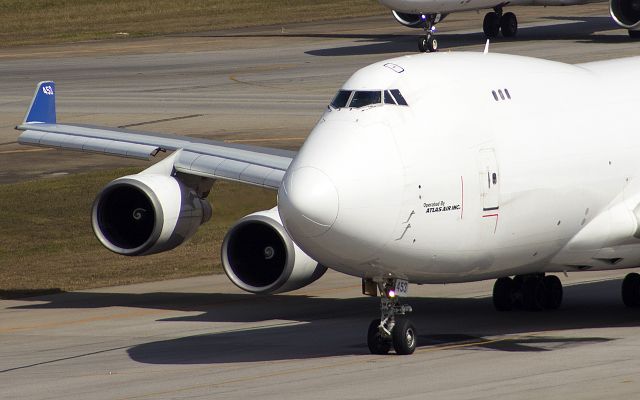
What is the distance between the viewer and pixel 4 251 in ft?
124

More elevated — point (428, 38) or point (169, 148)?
point (428, 38)

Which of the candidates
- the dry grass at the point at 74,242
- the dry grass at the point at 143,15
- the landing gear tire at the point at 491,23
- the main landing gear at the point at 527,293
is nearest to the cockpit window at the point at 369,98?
the main landing gear at the point at 527,293

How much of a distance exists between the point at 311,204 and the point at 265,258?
6608mm

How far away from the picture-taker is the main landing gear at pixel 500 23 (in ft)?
255

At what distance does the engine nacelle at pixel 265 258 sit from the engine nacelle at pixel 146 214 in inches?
78.9

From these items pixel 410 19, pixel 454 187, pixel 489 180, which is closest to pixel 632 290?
pixel 489 180

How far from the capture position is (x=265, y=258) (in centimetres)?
2728

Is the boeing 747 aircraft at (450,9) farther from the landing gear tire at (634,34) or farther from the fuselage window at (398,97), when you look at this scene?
the fuselage window at (398,97)

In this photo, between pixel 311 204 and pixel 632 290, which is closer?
pixel 311 204

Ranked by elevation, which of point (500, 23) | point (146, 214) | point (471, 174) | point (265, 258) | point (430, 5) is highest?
point (430, 5)

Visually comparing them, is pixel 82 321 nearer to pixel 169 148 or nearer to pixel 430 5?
pixel 169 148

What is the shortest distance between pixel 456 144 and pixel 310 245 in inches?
111

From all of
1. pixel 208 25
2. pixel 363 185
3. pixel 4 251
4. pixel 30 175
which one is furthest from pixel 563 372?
pixel 208 25

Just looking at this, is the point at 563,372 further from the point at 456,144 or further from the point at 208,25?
the point at 208,25
